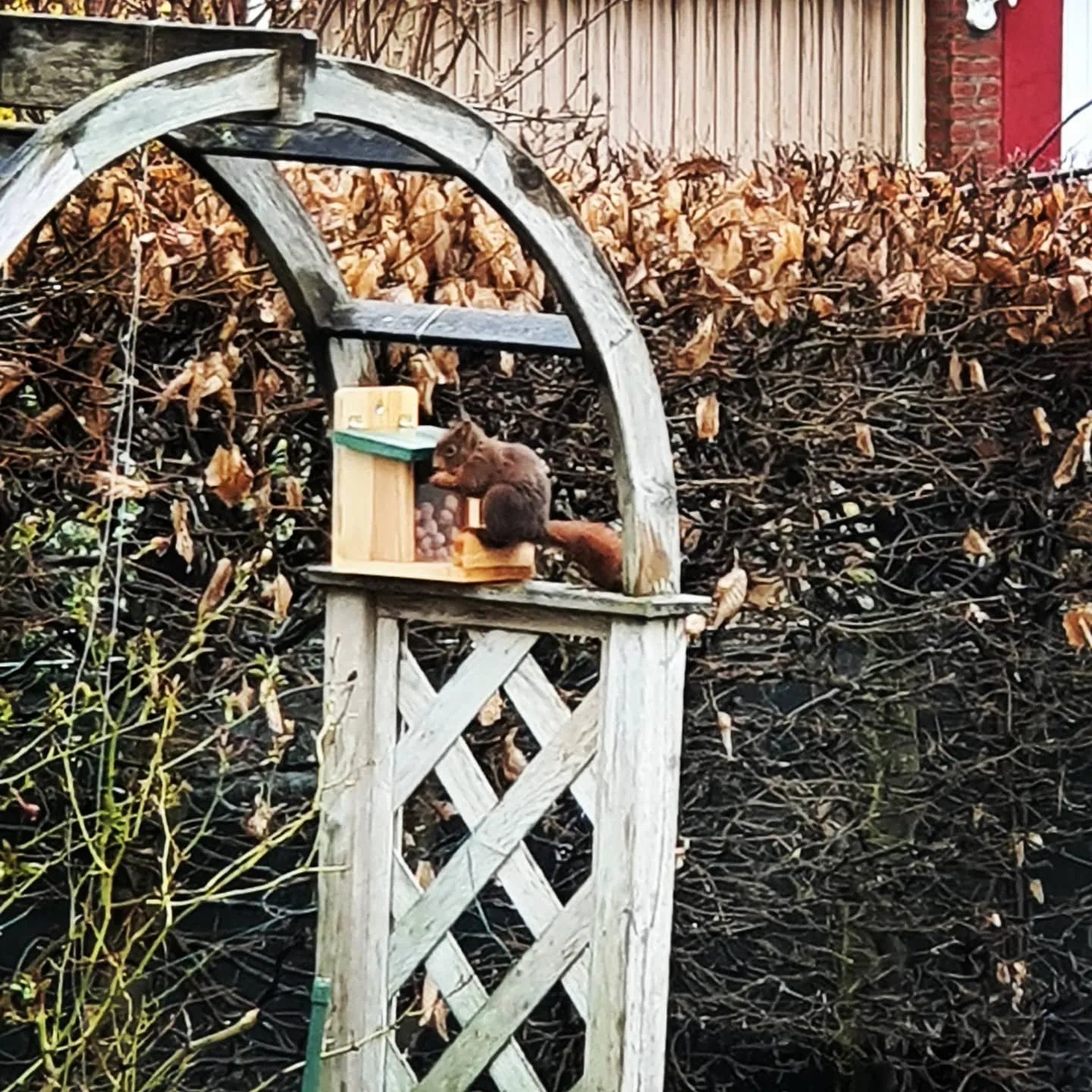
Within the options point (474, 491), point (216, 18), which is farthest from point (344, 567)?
point (216, 18)

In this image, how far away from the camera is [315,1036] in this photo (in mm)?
3115

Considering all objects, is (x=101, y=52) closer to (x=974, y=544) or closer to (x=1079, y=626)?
(x=974, y=544)

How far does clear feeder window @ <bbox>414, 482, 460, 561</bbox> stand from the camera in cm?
307

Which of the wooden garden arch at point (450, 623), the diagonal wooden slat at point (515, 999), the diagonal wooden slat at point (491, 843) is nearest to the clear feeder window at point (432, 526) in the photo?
the wooden garden arch at point (450, 623)

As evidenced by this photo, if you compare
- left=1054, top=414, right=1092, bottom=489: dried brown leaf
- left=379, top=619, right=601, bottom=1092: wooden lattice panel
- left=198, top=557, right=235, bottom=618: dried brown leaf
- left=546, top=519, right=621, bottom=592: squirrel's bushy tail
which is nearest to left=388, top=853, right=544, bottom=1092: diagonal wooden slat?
left=379, top=619, right=601, bottom=1092: wooden lattice panel

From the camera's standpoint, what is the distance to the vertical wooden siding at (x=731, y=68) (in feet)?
24.1

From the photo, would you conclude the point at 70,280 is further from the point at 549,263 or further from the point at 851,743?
the point at 851,743

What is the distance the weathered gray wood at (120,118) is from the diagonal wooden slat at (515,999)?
134cm

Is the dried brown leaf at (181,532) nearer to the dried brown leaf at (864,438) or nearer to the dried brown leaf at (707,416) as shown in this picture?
the dried brown leaf at (707,416)

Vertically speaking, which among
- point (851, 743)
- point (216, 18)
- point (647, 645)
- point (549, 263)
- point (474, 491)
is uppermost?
point (216, 18)

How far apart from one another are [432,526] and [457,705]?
13.4 inches

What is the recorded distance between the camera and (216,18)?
466 centimetres

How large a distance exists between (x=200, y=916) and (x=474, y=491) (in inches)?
51.0

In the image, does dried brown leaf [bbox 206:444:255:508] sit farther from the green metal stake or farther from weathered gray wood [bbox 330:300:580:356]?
the green metal stake
